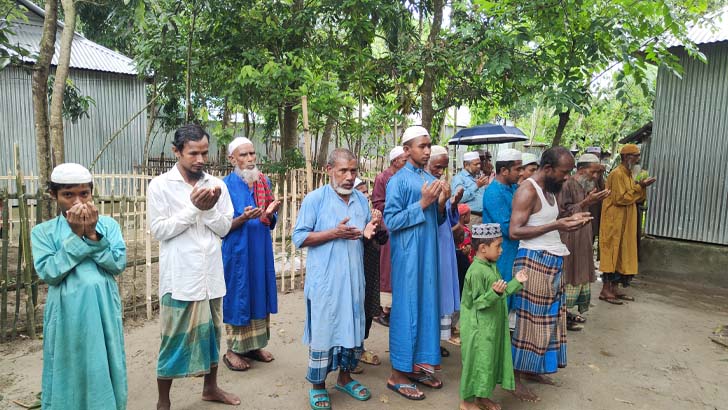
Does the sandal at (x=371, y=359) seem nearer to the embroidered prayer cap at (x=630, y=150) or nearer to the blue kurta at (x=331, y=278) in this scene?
the blue kurta at (x=331, y=278)

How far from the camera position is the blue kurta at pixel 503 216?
13.6 ft

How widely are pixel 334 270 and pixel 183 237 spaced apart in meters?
1.02

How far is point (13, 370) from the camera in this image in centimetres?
412

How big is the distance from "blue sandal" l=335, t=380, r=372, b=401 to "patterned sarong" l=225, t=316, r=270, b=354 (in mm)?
856

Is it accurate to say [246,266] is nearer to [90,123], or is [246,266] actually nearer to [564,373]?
[564,373]

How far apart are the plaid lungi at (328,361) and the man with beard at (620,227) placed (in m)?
4.54

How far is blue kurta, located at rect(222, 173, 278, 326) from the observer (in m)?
4.06

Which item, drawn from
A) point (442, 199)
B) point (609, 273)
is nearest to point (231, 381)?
point (442, 199)

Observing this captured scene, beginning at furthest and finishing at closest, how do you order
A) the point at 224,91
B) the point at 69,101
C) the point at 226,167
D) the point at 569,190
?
the point at 226,167, the point at 69,101, the point at 224,91, the point at 569,190

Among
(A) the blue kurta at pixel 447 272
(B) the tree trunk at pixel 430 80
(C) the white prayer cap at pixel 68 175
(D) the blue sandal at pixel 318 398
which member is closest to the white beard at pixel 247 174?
(C) the white prayer cap at pixel 68 175

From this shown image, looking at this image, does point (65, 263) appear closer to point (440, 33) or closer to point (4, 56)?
point (4, 56)

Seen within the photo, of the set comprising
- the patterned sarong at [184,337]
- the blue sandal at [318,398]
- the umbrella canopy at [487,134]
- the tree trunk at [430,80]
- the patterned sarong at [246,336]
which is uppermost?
the tree trunk at [430,80]

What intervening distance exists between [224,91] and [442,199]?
5.66m

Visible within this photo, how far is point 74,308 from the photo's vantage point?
8.85ft
